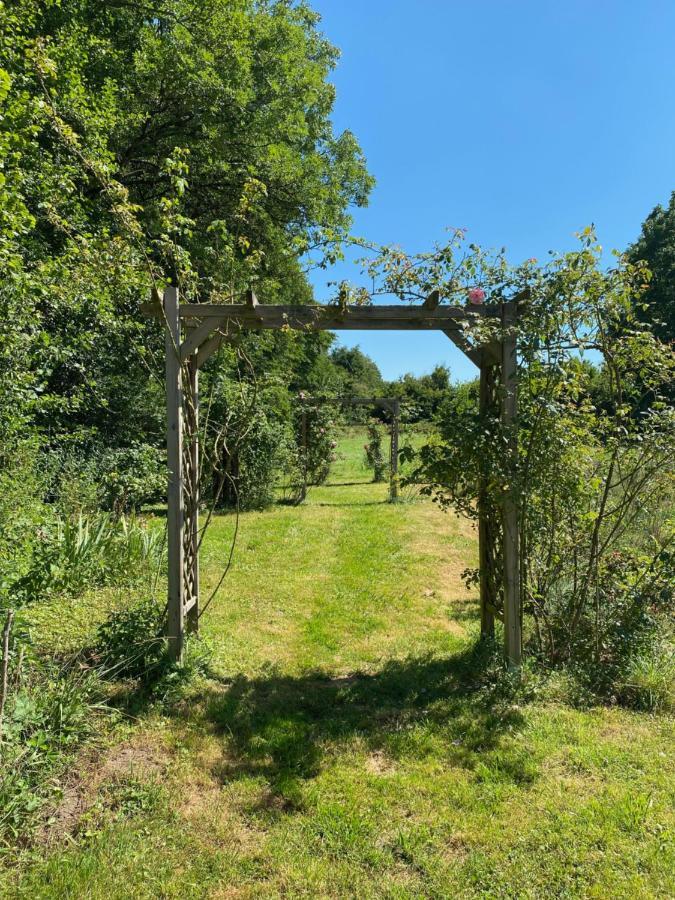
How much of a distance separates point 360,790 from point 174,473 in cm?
213

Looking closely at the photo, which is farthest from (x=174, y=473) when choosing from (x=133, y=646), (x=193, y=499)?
(x=133, y=646)

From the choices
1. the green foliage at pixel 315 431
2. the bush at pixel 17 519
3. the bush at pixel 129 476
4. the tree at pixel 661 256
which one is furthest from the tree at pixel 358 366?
the bush at pixel 17 519

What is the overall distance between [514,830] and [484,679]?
1294mm

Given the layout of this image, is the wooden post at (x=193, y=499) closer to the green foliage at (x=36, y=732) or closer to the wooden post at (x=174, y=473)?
the wooden post at (x=174, y=473)

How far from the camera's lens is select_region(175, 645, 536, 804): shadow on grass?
8.58 ft

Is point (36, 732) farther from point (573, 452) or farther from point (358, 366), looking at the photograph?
point (358, 366)

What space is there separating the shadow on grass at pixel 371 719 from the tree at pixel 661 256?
62.7ft

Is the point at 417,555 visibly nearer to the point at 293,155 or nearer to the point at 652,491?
the point at 652,491

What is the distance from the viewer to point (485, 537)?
3713 millimetres

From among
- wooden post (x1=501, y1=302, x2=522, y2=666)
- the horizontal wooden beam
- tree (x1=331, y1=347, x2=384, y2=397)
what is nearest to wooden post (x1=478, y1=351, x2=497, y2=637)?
wooden post (x1=501, y1=302, x2=522, y2=666)

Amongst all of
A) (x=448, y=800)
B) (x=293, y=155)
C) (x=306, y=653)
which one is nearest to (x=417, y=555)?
(x=306, y=653)

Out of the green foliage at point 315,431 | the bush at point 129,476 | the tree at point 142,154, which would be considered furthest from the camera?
the green foliage at point 315,431

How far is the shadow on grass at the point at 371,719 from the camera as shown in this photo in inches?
103

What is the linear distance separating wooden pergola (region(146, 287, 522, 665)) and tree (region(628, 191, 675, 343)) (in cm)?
1841
